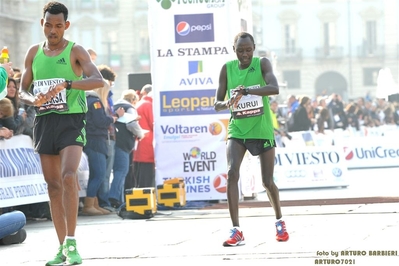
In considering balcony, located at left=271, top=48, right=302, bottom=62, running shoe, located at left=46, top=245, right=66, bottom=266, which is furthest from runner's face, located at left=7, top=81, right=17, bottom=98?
balcony, located at left=271, top=48, right=302, bottom=62

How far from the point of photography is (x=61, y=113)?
8719 mm

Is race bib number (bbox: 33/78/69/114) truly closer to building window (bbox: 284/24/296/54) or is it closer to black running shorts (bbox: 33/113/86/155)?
black running shorts (bbox: 33/113/86/155)

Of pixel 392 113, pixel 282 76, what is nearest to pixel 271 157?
pixel 392 113

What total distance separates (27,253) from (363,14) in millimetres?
95316

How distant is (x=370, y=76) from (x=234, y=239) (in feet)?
309

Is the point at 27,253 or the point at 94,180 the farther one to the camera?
the point at 94,180

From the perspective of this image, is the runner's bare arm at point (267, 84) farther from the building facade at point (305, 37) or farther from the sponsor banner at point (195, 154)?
the building facade at point (305, 37)

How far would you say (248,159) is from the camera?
Answer: 15.8 m

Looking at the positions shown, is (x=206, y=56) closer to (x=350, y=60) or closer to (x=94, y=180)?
(x=94, y=180)

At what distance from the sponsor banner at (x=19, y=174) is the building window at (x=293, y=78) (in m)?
89.5

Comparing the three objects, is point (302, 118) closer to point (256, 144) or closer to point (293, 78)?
point (256, 144)

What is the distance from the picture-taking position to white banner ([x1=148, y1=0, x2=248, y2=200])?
50.0 feet

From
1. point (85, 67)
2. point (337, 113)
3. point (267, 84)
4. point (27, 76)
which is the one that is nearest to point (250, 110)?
point (267, 84)

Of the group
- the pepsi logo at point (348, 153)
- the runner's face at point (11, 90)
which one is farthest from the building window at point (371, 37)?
the runner's face at point (11, 90)
